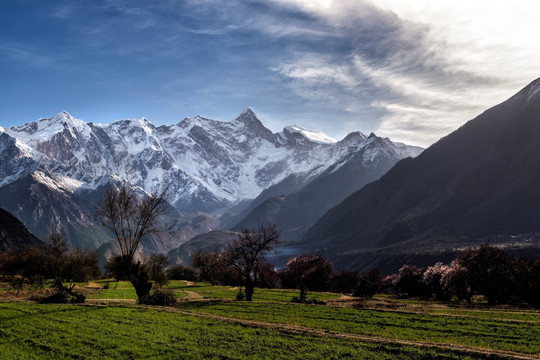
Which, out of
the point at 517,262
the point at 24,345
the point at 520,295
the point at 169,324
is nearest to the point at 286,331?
the point at 169,324

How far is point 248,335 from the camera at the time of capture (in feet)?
118

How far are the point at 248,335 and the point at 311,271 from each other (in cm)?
6364

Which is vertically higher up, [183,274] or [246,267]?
[246,267]

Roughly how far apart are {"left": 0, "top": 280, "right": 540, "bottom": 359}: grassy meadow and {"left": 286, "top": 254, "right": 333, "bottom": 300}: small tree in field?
36409 millimetres

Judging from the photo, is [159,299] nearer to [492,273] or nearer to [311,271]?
[311,271]

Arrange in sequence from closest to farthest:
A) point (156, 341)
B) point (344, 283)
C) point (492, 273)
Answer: point (156, 341) → point (492, 273) → point (344, 283)

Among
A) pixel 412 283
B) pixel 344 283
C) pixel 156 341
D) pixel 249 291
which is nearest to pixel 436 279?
pixel 412 283

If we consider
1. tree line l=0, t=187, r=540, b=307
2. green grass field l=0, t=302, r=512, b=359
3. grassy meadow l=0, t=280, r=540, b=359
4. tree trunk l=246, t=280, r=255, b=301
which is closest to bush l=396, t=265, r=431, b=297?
tree line l=0, t=187, r=540, b=307

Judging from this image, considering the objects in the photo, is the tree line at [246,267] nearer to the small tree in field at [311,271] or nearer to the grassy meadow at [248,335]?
the small tree in field at [311,271]

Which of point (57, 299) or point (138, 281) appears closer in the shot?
point (57, 299)

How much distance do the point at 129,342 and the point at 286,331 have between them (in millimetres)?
13661

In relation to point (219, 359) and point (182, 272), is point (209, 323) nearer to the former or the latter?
point (219, 359)

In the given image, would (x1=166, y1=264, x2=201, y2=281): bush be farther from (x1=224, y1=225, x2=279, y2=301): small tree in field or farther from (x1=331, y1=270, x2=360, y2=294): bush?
(x1=224, y1=225, x2=279, y2=301): small tree in field

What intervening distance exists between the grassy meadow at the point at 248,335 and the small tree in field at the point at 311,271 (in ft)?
119
